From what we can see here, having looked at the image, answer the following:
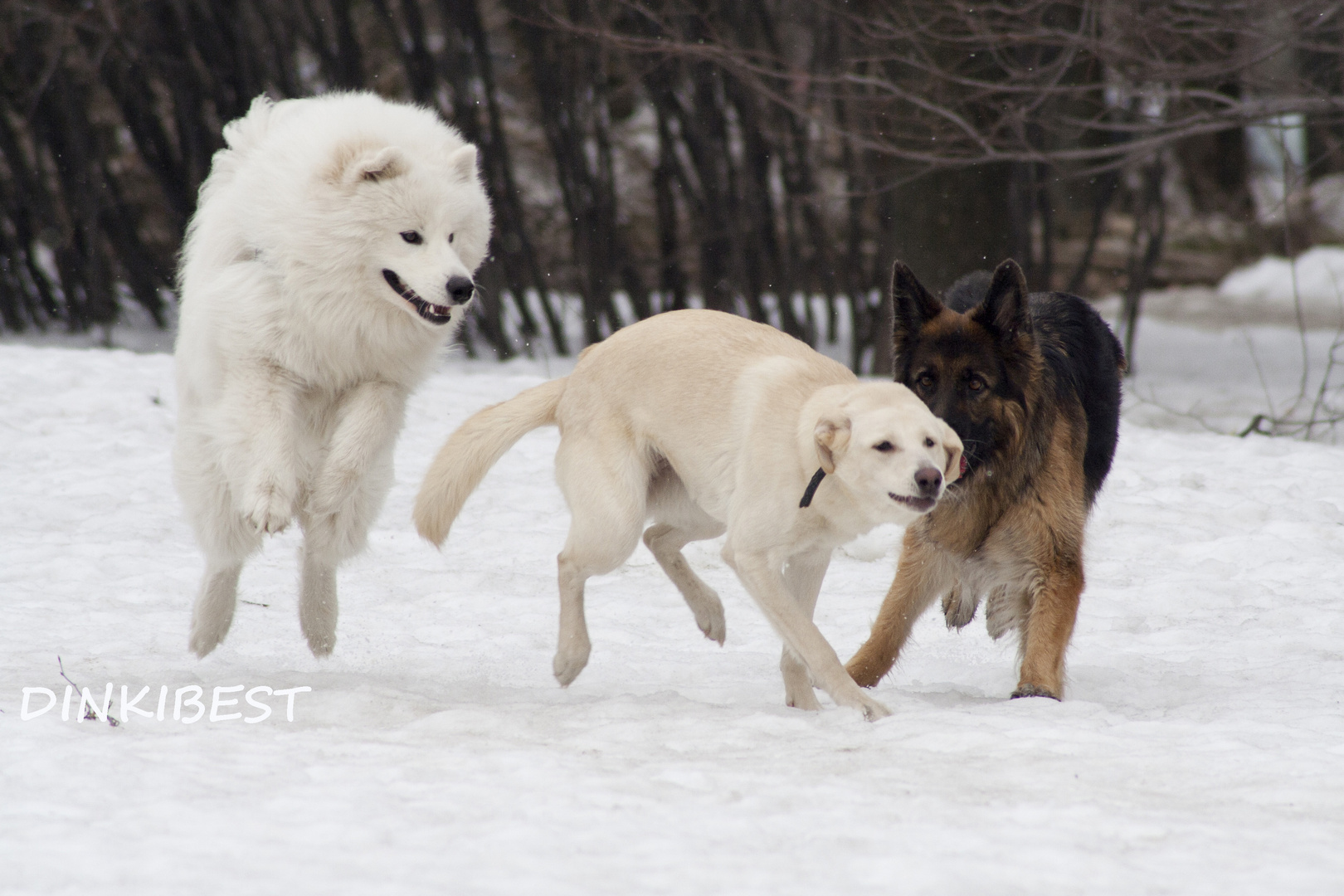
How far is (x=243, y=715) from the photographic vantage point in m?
3.36

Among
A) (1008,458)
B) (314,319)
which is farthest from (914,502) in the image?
(314,319)

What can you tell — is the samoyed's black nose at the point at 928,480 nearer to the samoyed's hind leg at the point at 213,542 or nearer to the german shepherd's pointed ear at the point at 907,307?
the german shepherd's pointed ear at the point at 907,307

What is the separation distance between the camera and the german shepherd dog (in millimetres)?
3760

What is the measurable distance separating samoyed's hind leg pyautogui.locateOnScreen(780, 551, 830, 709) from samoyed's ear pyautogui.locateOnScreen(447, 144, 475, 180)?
5.27 ft

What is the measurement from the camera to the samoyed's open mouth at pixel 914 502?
317cm

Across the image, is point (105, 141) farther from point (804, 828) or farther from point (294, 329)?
point (804, 828)

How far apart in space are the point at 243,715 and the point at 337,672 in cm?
66

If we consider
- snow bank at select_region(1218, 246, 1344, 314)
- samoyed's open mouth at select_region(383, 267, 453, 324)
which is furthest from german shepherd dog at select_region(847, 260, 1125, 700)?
snow bank at select_region(1218, 246, 1344, 314)

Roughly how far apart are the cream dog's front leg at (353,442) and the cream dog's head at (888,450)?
151cm

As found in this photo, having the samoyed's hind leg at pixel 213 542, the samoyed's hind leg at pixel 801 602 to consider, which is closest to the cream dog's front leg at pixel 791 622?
the samoyed's hind leg at pixel 801 602

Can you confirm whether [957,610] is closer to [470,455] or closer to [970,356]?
[970,356]

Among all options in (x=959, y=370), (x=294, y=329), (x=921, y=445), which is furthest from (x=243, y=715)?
(x=959, y=370)

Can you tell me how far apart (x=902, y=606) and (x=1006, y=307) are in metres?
1.08

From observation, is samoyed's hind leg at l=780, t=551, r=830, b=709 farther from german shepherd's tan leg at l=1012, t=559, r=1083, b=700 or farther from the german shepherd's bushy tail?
the german shepherd's bushy tail
